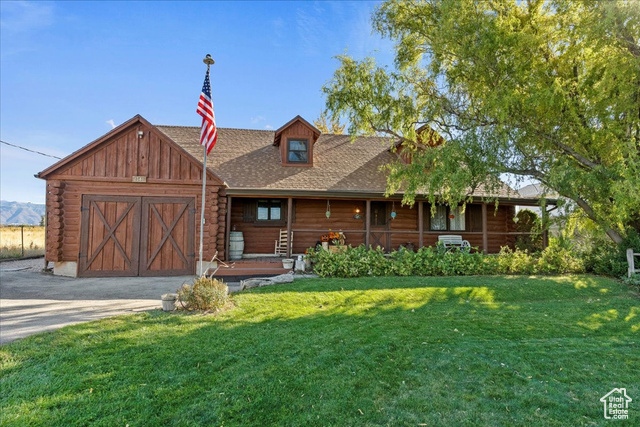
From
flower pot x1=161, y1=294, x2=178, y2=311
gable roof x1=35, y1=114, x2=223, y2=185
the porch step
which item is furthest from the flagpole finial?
the porch step

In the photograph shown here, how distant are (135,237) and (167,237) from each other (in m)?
1.02

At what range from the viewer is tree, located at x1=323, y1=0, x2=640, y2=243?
26.8ft

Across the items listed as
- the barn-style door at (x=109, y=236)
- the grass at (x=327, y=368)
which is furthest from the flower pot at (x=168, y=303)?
the barn-style door at (x=109, y=236)

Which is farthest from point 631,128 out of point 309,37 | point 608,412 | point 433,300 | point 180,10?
point 180,10

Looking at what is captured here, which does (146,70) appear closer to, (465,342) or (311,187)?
(311,187)

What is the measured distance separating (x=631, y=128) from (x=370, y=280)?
867 cm

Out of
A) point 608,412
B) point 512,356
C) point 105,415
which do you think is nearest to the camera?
point 105,415

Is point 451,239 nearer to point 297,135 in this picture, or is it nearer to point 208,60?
point 297,135

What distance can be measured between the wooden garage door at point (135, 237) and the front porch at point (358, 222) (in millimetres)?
2284

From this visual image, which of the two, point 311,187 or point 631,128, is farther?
point 311,187

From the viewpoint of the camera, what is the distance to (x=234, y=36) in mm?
11531

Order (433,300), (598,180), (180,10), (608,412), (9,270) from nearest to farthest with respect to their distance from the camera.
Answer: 1. (608,412)
2. (433,300)
3. (598,180)
4. (180,10)
5. (9,270)

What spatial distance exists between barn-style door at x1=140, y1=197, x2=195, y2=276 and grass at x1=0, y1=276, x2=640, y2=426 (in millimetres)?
5223

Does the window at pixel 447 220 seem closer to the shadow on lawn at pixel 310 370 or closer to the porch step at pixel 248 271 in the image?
the porch step at pixel 248 271
